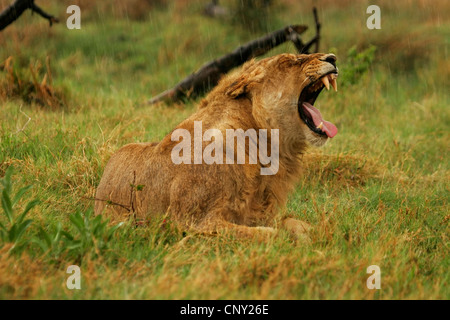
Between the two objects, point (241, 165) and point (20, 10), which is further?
point (20, 10)

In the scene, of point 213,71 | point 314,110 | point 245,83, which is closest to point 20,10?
point 213,71

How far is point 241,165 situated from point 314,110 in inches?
29.8

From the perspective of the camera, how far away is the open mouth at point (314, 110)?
4.31 meters

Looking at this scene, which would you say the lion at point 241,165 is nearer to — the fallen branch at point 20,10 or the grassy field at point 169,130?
the grassy field at point 169,130

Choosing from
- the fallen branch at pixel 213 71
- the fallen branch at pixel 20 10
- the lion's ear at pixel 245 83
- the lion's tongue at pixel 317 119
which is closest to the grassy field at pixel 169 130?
the fallen branch at pixel 213 71

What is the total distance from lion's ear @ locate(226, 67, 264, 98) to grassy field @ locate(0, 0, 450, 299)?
3.42 ft

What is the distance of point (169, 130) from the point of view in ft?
23.0

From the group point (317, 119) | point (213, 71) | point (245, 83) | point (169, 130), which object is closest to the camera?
point (245, 83)

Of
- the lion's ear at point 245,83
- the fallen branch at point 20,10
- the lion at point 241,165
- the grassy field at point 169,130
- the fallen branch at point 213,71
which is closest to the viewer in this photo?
the grassy field at point 169,130

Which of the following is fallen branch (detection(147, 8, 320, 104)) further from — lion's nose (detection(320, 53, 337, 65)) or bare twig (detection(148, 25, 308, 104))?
lion's nose (detection(320, 53, 337, 65))

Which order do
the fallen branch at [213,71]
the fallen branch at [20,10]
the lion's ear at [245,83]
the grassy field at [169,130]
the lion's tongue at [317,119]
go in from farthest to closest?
the fallen branch at [213,71] < the fallen branch at [20,10] < the lion's tongue at [317,119] < the lion's ear at [245,83] < the grassy field at [169,130]

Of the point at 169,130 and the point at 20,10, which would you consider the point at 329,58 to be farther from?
the point at 20,10
